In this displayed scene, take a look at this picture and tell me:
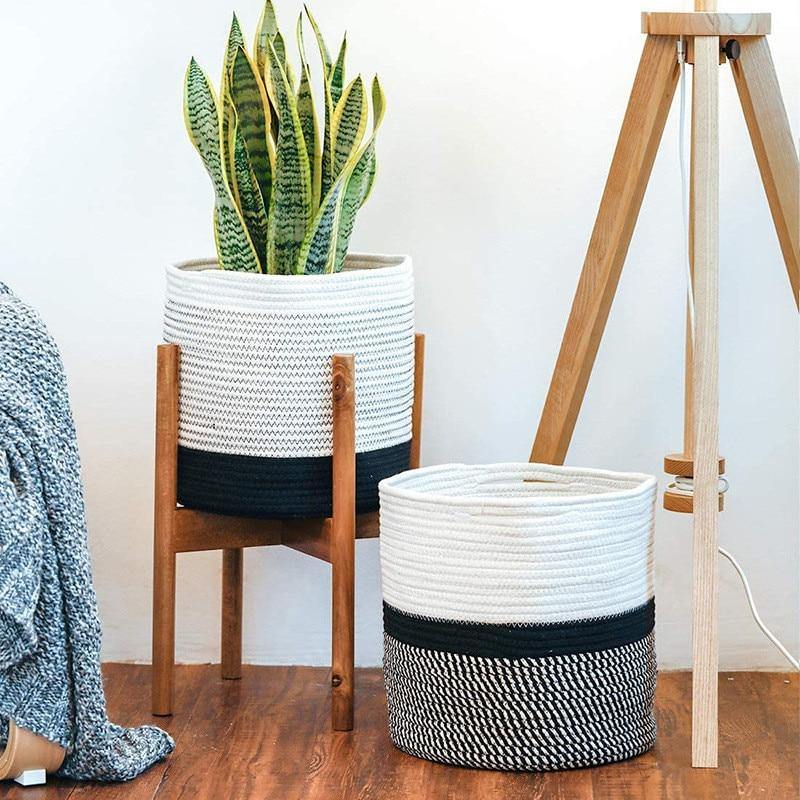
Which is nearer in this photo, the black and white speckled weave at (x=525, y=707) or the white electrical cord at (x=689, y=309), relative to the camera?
the black and white speckled weave at (x=525, y=707)

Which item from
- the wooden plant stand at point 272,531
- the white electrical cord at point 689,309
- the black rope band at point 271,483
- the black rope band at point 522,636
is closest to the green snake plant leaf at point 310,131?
the wooden plant stand at point 272,531

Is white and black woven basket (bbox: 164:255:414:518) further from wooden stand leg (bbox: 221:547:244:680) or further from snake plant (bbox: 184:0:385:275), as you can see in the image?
wooden stand leg (bbox: 221:547:244:680)

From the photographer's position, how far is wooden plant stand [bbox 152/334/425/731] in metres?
1.68

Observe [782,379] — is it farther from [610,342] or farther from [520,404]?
[520,404]

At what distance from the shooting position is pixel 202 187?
6.52 ft

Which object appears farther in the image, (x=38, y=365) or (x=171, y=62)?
(x=171, y=62)

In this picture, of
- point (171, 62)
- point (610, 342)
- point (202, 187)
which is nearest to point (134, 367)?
point (202, 187)

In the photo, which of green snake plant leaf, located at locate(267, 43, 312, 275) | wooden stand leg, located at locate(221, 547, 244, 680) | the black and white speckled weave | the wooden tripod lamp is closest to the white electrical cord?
the wooden tripod lamp

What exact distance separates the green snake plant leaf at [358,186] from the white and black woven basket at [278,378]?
77 mm

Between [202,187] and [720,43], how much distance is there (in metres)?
0.79

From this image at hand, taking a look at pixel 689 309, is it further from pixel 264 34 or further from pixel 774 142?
pixel 264 34

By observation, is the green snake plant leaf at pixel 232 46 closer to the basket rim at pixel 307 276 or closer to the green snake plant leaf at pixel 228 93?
the green snake plant leaf at pixel 228 93

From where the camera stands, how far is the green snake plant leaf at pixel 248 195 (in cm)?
170

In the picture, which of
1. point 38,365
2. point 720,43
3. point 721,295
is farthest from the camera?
point 721,295
